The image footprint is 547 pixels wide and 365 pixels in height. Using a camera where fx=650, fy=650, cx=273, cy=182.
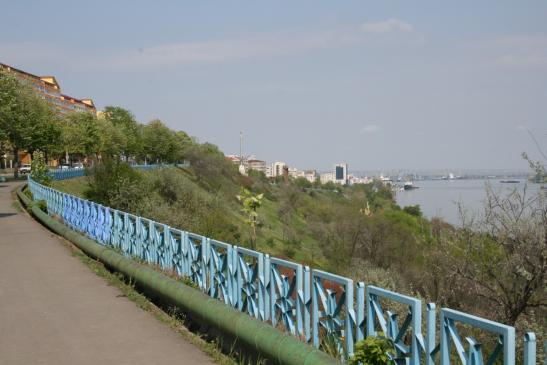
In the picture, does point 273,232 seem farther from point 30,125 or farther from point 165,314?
point 165,314

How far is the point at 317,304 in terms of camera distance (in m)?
6.08

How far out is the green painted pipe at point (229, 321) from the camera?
5430mm

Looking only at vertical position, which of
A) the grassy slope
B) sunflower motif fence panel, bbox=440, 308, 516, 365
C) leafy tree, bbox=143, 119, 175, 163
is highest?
leafy tree, bbox=143, 119, 175, 163

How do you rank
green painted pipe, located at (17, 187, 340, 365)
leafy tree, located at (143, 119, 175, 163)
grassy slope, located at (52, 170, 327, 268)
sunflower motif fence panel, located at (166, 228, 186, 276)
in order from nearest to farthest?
→ green painted pipe, located at (17, 187, 340, 365), sunflower motif fence panel, located at (166, 228, 186, 276), grassy slope, located at (52, 170, 327, 268), leafy tree, located at (143, 119, 175, 163)

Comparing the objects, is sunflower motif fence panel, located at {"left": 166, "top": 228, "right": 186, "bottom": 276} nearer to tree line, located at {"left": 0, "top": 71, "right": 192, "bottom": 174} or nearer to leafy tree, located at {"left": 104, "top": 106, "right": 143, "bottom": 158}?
tree line, located at {"left": 0, "top": 71, "right": 192, "bottom": 174}

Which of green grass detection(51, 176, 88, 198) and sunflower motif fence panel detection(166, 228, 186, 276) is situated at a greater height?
sunflower motif fence panel detection(166, 228, 186, 276)

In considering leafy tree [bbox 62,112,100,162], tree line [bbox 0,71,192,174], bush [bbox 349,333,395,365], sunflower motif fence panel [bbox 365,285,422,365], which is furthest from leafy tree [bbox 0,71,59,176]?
bush [bbox 349,333,395,365]

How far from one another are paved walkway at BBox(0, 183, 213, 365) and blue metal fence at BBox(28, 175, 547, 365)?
879 millimetres

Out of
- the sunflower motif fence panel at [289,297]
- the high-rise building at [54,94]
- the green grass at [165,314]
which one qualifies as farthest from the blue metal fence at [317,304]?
the high-rise building at [54,94]

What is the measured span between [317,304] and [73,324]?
3.63 m

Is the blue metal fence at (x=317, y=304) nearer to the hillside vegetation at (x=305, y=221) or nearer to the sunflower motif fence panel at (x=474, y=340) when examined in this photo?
the sunflower motif fence panel at (x=474, y=340)

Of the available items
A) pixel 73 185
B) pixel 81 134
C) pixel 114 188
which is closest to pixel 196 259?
pixel 114 188

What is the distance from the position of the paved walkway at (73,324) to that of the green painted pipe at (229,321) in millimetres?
354

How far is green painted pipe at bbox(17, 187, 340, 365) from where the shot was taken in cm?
543
